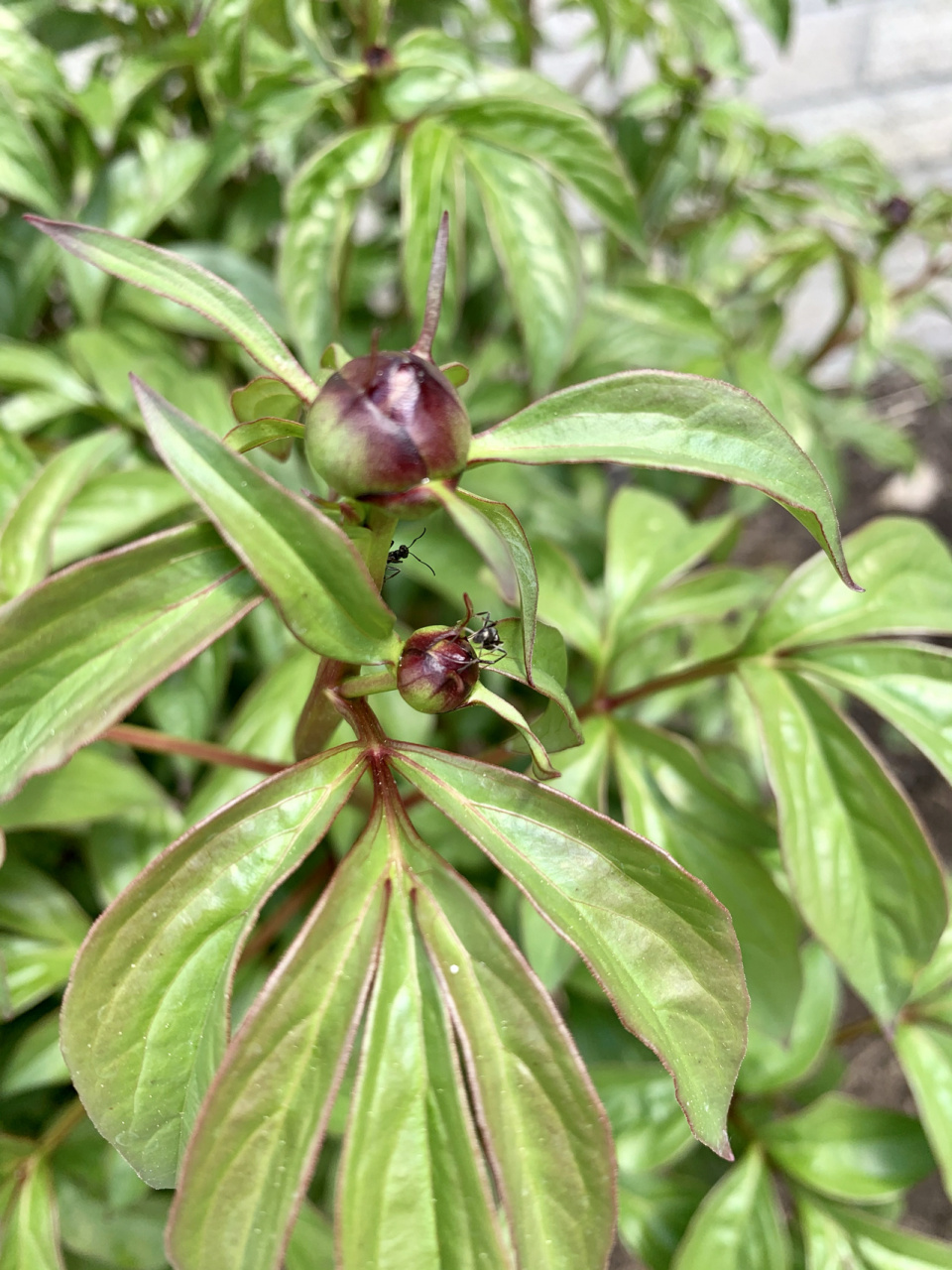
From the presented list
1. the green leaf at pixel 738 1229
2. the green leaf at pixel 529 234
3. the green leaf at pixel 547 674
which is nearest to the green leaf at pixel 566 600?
A: the green leaf at pixel 529 234

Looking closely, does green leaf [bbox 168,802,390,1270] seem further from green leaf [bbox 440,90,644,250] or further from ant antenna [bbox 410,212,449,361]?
green leaf [bbox 440,90,644,250]

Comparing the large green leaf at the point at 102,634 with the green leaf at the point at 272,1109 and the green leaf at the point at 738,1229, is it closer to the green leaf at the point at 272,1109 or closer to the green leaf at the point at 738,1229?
the green leaf at the point at 272,1109

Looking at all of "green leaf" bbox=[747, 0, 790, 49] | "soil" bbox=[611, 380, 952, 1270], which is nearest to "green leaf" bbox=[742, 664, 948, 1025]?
"green leaf" bbox=[747, 0, 790, 49]

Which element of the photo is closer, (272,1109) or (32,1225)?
(272,1109)

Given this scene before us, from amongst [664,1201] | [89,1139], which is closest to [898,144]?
[664,1201]

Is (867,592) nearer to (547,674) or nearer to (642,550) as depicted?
(642,550)

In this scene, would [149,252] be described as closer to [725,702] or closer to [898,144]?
[725,702]

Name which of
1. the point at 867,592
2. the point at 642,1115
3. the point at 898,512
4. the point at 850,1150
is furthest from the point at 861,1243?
the point at 898,512
